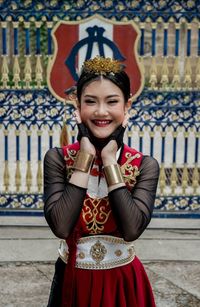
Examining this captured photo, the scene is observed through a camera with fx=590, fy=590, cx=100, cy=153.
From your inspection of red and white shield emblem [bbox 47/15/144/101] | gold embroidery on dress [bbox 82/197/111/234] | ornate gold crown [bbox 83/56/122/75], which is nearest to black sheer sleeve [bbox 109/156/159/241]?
gold embroidery on dress [bbox 82/197/111/234]

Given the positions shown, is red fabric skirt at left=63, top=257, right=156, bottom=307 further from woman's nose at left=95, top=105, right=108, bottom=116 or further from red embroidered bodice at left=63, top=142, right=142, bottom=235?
woman's nose at left=95, top=105, right=108, bottom=116

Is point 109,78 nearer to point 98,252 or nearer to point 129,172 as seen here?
point 129,172

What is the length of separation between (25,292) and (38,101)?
2163mm

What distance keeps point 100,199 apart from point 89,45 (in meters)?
3.41

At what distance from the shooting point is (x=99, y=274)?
2.46 meters

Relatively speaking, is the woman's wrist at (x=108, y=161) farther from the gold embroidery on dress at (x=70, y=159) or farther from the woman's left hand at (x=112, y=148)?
the gold embroidery on dress at (x=70, y=159)

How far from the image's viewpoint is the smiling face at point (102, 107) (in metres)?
2.35

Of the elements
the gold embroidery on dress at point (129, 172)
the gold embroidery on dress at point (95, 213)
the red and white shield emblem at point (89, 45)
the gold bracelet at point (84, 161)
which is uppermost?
the red and white shield emblem at point (89, 45)

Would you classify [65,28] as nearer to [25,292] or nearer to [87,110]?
[25,292]

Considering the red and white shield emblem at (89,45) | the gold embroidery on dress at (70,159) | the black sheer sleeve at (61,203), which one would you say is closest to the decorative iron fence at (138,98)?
the red and white shield emblem at (89,45)

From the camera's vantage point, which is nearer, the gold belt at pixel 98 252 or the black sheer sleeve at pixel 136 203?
the black sheer sleeve at pixel 136 203

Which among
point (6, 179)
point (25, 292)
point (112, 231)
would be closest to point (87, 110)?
point (112, 231)

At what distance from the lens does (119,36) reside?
5645 mm

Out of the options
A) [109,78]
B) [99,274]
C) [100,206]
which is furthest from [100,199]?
[109,78]
